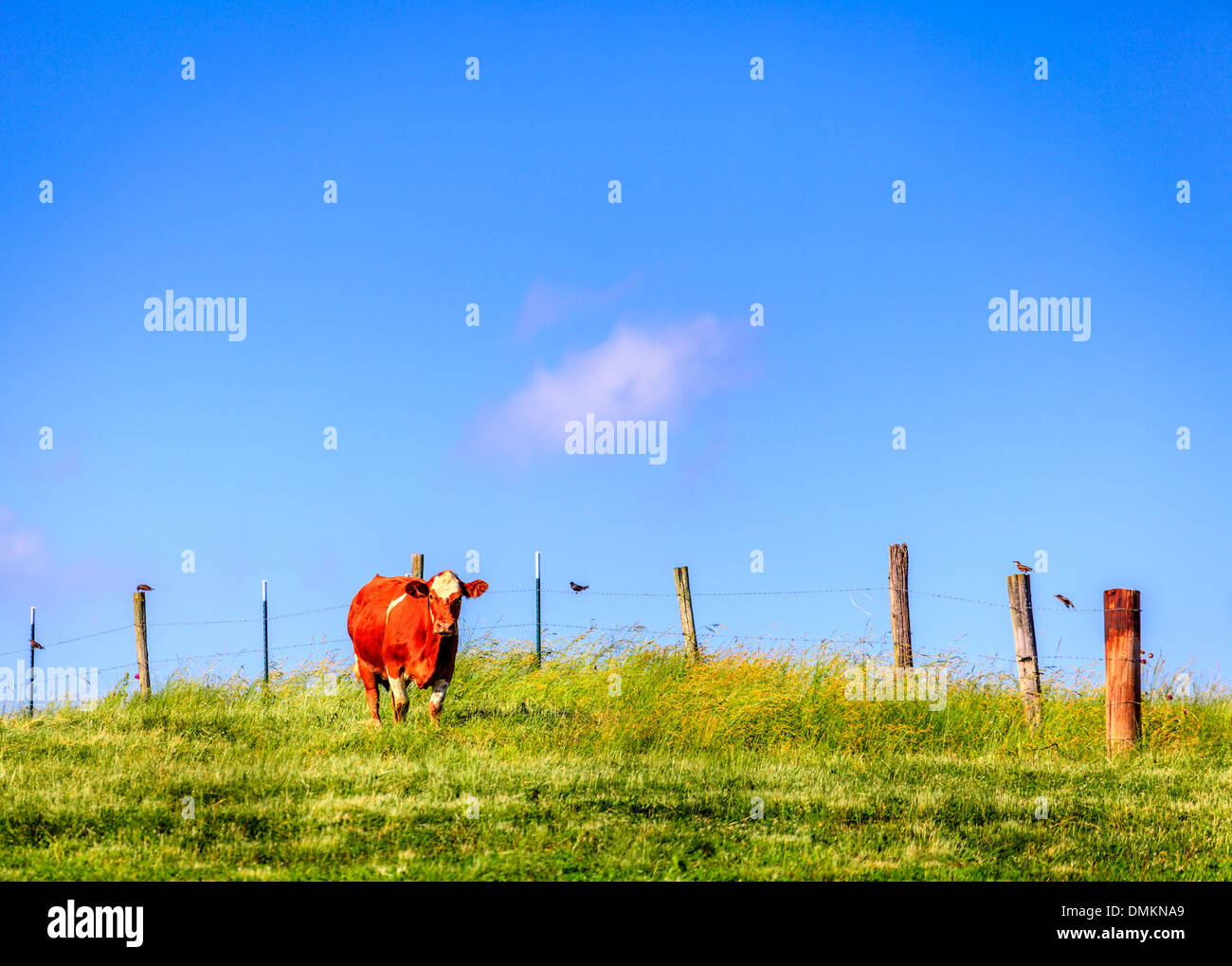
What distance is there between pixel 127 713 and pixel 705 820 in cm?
1035

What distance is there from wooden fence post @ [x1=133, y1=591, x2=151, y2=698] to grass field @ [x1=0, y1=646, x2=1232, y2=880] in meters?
1.26

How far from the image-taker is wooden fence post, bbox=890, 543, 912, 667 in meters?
14.9

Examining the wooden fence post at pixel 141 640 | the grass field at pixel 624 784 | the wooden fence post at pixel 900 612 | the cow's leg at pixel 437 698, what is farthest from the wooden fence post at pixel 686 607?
the wooden fence post at pixel 141 640

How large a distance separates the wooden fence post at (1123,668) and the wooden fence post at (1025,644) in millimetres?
902

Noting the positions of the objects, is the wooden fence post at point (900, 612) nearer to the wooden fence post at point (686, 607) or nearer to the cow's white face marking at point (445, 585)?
the wooden fence post at point (686, 607)

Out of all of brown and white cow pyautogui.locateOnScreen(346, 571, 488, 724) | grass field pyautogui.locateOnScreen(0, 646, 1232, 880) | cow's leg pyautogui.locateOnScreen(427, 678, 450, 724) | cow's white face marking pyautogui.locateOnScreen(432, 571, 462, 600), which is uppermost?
cow's white face marking pyautogui.locateOnScreen(432, 571, 462, 600)

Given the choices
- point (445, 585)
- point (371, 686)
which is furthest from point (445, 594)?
point (371, 686)

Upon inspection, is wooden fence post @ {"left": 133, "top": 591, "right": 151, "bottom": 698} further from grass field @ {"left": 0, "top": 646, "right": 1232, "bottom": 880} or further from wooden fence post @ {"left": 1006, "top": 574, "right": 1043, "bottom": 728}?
wooden fence post @ {"left": 1006, "top": 574, "right": 1043, "bottom": 728}

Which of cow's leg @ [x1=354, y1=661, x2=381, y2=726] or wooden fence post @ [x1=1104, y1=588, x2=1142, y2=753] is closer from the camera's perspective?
wooden fence post @ [x1=1104, y1=588, x2=1142, y2=753]

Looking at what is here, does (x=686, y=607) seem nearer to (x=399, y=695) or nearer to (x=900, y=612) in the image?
(x=900, y=612)

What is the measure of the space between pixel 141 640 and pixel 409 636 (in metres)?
8.03

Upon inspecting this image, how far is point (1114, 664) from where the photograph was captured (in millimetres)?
14156

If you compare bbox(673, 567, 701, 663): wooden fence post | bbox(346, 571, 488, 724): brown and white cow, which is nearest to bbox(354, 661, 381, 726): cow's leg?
bbox(346, 571, 488, 724): brown and white cow
